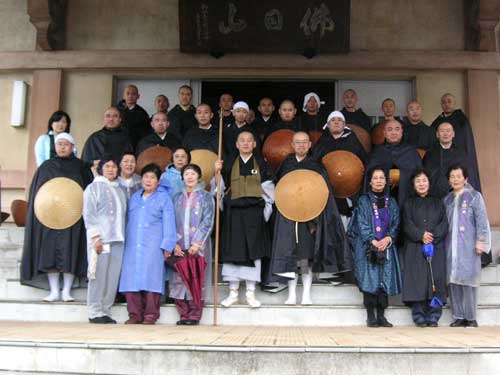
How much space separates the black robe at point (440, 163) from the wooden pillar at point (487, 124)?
1.64 meters

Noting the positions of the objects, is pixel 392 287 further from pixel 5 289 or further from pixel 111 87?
pixel 111 87

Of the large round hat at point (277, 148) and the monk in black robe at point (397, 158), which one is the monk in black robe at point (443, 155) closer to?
the monk in black robe at point (397, 158)

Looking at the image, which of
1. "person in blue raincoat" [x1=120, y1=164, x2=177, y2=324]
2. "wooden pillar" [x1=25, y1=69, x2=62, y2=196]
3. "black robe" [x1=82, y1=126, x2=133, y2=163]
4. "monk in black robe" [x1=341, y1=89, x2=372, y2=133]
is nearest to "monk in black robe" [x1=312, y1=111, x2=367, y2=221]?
"monk in black robe" [x1=341, y1=89, x2=372, y2=133]

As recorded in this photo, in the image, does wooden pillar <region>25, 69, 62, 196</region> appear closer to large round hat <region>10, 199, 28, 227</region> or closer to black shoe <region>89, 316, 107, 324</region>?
large round hat <region>10, 199, 28, 227</region>

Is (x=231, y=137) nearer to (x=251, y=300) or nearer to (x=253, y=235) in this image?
(x=253, y=235)

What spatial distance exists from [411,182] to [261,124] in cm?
203

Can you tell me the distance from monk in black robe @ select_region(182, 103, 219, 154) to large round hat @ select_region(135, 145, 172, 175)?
262 mm

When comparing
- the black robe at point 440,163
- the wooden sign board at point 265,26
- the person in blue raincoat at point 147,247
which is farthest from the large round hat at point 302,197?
the wooden sign board at point 265,26

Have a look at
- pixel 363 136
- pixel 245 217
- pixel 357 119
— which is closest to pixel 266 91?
pixel 357 119

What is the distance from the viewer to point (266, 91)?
833cm

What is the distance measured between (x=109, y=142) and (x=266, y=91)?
270 centimetres

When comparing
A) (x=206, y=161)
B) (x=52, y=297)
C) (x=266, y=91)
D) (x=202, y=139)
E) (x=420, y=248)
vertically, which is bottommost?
(x=52, y=297)

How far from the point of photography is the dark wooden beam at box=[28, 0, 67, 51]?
773cm

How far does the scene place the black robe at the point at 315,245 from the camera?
5234 millimetres
